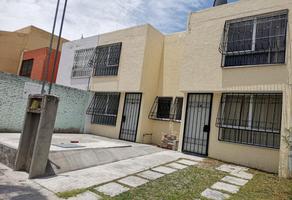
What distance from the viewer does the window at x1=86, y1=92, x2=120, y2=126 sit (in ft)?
42.9

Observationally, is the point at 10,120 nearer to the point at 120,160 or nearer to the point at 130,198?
the point at 120,160

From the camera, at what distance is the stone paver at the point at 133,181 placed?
5255mm

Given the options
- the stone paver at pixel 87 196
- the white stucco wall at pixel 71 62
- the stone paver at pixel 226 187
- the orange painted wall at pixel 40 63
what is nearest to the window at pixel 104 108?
the white stucco wall at pixel 71 62

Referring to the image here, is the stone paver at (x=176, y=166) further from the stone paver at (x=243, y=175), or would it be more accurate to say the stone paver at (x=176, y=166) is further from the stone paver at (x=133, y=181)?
the stone paver at (x=133, y=181)

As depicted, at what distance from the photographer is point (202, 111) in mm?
9734

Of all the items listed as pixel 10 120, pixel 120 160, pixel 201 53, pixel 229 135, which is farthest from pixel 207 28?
pixel 10 120

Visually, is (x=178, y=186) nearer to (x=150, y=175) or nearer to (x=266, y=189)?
(x=150, y=175)

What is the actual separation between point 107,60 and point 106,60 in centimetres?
9

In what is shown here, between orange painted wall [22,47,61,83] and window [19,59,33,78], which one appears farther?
window [19,59,33,78]

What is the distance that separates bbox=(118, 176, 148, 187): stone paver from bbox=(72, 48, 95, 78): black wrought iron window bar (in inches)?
384

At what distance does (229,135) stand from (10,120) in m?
9.44

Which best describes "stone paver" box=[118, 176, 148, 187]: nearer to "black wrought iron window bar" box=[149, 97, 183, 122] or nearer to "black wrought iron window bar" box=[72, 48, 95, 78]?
"black wrought iron window bar" box=[149, 97, 183, 122]

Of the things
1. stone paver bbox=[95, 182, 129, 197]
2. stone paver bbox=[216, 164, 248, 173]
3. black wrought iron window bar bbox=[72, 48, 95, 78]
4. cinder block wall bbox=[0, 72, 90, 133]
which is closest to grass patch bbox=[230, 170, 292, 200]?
stone paver bbox=[216, 164, 248, 173]

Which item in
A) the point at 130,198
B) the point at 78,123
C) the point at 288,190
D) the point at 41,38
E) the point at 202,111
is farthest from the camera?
the point at 41,38
